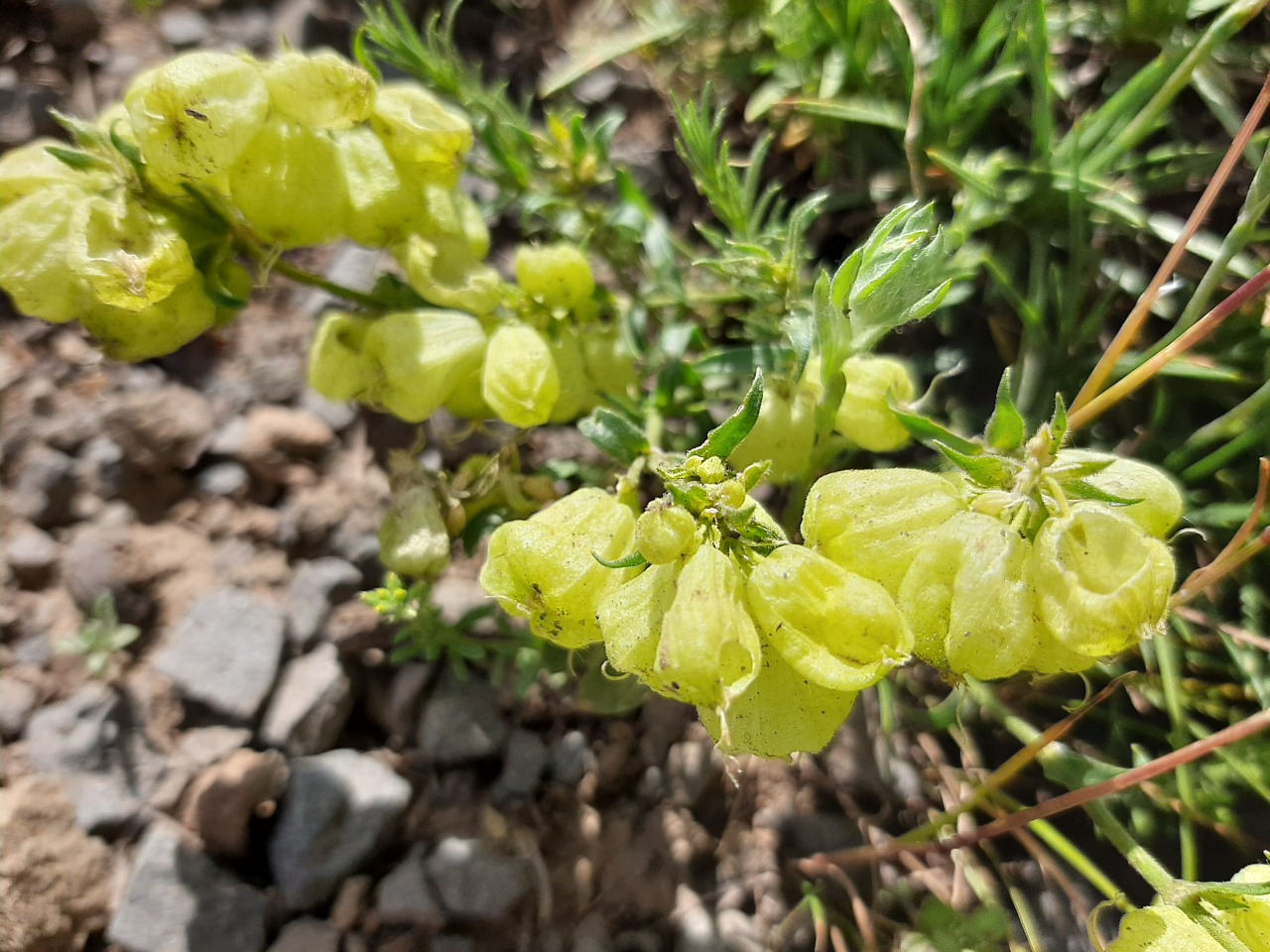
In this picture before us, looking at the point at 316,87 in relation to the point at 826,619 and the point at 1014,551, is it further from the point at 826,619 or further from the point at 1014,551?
the point at 1014,551

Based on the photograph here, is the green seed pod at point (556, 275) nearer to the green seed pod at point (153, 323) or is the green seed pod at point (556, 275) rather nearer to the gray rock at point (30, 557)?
the green seed pod at point (153, 323)

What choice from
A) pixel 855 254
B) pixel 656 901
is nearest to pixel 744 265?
pixel 855 254

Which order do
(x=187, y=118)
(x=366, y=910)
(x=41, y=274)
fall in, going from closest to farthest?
(x=187, y=118), (x=41, y=274), (x=366, y=910)

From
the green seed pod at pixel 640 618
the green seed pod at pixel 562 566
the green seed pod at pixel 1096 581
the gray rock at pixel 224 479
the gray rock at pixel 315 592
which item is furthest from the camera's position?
the gray rock at pixel 224 479

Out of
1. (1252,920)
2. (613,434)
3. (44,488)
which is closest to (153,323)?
(613,434)

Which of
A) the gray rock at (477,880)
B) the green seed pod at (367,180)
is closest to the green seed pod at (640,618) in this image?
the green seed pod at (367,180)

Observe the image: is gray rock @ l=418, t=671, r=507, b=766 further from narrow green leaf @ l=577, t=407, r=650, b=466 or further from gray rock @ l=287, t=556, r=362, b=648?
narrow green leaf @ l=577, t=407, r=650, b=466

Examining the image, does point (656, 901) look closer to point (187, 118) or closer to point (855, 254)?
point (855, 254)
